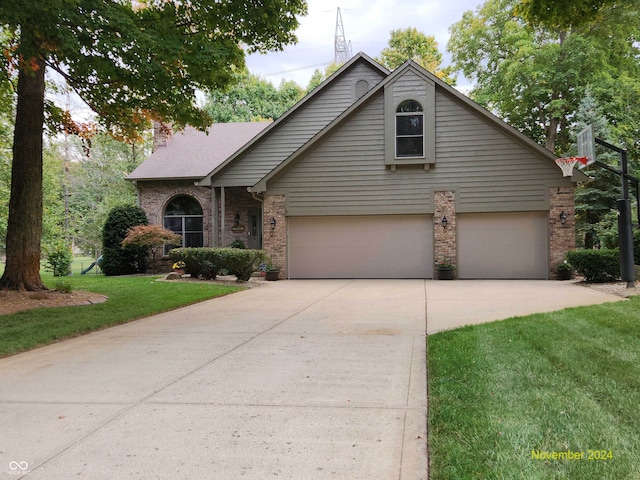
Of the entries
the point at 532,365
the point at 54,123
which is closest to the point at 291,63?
the point at 54,123

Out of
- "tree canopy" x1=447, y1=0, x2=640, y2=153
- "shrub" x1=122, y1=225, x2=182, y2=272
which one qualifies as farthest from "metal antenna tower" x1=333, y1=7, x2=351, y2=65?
"shrub" x1=122, y1=225, x2=182, y2=272

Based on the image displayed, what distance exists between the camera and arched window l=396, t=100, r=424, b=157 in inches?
599

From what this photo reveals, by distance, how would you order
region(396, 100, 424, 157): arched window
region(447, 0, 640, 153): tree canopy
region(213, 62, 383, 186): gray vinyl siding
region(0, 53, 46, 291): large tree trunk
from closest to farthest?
1. region(0, 53, 46, 291): large tree trunk
2. region(396, 100, 424, 157): arched window
3. region(213, 62, 383, 186): gray vinyl siding
4. region(447, 0, 640, 153): tree canopy

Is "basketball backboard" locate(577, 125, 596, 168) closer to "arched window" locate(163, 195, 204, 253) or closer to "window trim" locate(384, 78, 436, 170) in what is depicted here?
"window trim" locate(384, 78, 436, 170)

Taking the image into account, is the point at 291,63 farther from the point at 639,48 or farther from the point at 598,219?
the point at 598,219

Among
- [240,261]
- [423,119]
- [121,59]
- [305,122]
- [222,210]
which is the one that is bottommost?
[240,261]

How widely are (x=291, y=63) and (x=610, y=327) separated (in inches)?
1656

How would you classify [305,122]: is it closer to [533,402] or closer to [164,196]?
[164,196]

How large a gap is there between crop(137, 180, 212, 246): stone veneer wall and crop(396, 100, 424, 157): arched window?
8315 mm

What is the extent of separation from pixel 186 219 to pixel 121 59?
11.9 m

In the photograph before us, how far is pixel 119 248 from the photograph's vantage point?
18328mm

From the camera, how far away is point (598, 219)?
793 inches

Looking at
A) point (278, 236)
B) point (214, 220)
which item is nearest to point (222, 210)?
point (214, 220)

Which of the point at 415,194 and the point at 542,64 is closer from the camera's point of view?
the point at 415,194
